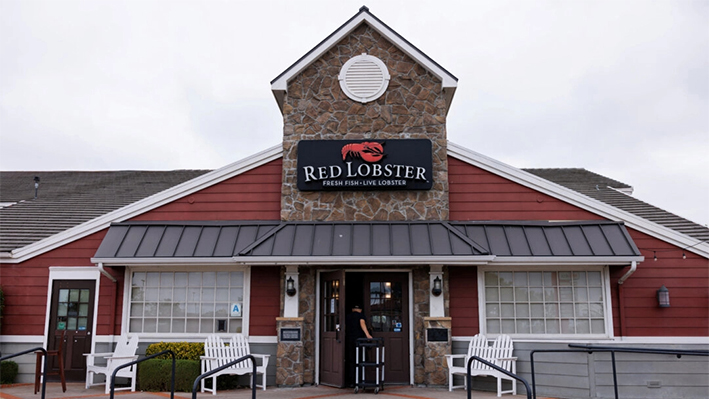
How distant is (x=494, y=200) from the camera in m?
12.6

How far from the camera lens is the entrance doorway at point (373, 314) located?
38.2 feet

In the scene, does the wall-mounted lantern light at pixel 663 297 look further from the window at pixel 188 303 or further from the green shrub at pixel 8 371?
the green shrub at pixel 8 371

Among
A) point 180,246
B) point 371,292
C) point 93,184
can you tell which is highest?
point 93,184

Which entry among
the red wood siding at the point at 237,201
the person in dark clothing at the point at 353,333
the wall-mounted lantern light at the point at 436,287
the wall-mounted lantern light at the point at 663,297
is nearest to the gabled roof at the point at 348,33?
the red wood siding at the point at 237,201

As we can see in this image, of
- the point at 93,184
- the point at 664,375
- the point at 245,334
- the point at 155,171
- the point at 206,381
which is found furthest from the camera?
the point at 155,171

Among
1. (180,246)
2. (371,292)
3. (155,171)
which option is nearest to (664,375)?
(371,292)

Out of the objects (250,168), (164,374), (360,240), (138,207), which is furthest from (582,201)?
Answer: (138,207)

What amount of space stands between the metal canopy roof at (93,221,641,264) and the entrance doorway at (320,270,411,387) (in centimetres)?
81

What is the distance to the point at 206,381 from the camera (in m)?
11.3

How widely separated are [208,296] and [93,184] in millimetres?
9062

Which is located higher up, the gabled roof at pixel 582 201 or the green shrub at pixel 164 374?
the gabled roof at pixel 582 201

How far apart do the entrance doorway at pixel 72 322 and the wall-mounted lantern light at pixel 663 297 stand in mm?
10895

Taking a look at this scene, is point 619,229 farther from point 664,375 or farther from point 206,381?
point 206,381

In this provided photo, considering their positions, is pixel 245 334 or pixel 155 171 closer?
pixel 245 334
